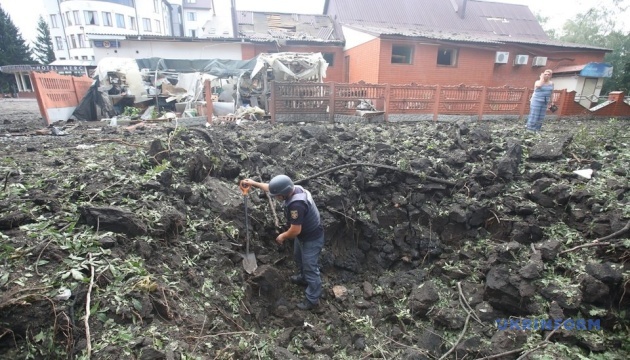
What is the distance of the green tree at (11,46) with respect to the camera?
28634mm

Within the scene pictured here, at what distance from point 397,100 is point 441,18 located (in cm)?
1372

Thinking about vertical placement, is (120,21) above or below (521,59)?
above

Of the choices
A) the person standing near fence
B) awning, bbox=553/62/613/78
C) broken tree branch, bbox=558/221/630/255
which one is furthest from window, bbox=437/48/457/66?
broken tree branch, bbox=558/221/630/255

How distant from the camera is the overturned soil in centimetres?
232

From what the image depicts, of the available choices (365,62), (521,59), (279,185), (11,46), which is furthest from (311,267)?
(11,46)

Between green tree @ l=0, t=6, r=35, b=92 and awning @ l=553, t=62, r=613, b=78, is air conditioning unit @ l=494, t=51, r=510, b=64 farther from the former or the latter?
green tree @ l=0, t=6, r=35, b=92

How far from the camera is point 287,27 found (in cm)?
1947

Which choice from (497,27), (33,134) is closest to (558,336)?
(33,134)

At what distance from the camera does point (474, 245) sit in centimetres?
469

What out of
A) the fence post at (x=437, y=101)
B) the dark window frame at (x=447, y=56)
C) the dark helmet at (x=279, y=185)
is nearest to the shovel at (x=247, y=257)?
the dark helmet at (x=279, y=185)

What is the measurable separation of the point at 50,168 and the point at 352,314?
171 inches

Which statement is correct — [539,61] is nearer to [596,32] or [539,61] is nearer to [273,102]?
[273,102]

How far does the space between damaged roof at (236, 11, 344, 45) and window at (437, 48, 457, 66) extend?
561cm

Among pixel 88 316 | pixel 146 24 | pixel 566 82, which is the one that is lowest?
pixel 88 316
